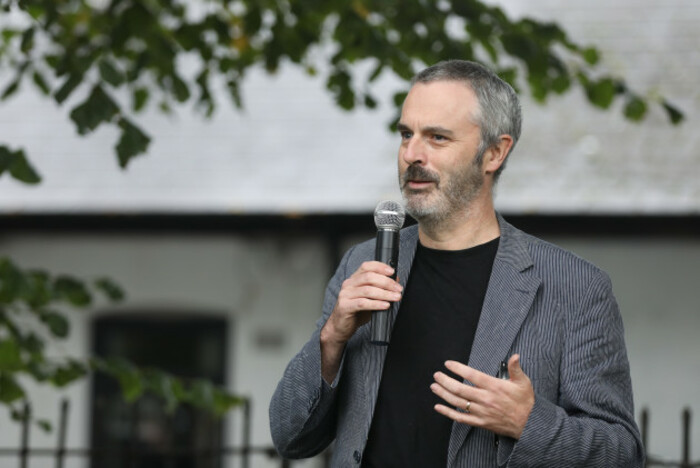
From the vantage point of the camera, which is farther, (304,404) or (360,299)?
(304,404)

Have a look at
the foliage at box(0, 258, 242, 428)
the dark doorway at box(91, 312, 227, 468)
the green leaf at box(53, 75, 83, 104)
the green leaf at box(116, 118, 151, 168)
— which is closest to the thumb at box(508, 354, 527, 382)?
the green leaf at box(116, 118, 151, 168)

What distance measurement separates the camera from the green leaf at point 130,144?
3354 millimetres

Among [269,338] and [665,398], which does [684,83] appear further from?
[269,338]

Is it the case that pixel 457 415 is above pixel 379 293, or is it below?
below

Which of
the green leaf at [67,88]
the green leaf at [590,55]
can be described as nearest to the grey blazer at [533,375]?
the green leaf at [67,88]

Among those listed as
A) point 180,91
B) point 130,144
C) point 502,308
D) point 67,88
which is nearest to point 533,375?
point 502,308

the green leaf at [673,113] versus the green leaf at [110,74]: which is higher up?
the green leaf at [673,113]

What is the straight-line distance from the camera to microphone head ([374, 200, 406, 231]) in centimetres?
221

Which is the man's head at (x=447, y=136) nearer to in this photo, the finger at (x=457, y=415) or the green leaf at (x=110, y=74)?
the finger at (x=457, y=415)

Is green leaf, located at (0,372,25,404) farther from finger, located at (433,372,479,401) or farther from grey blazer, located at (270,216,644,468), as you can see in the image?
finger, located at (433,372,479,401)

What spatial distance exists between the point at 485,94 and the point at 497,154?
5.8 inches

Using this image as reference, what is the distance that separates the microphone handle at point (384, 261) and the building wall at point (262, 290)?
6.20 meters

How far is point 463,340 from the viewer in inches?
87.1

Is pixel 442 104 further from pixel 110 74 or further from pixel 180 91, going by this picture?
pixel 180 91
